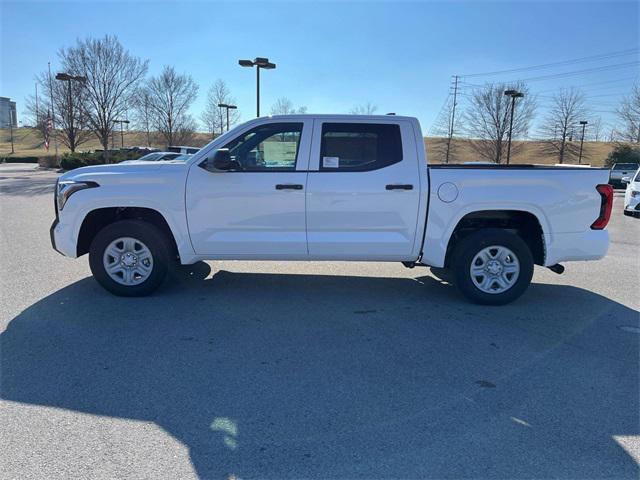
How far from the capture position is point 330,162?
17.7ft

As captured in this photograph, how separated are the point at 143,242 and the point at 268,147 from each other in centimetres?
176

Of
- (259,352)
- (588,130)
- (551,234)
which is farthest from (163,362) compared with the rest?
(588,130)

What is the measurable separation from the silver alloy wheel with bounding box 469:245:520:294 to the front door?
197cm

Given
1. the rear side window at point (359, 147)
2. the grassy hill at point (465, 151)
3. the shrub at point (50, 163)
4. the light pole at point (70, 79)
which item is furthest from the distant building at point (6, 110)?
the rear side window at point (359, 147)

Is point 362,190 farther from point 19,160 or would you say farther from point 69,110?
point 19,160

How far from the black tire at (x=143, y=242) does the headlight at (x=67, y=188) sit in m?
0.50

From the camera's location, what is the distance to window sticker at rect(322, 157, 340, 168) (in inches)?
212

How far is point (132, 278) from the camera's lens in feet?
18.4

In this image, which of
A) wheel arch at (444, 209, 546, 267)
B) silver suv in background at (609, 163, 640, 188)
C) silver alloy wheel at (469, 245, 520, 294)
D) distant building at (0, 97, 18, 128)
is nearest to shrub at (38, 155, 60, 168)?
silver suv in background at (609, 163, 640, 188)

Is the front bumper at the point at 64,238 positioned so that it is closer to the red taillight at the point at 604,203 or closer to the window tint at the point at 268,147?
the window tint at the point at 268,147

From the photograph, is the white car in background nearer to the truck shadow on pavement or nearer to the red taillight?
the truck shadow on pavement

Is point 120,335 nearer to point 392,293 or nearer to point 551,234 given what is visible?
point 392,293

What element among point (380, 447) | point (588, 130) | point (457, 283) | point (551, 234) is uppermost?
point (588, 130)

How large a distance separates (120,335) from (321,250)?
7.30 feet
